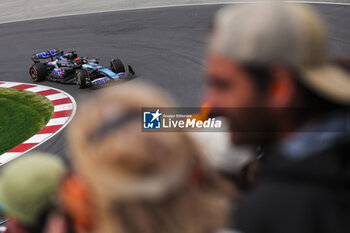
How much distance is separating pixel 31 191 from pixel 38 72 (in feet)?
32.3

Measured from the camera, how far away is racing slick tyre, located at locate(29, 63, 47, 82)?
11000mm

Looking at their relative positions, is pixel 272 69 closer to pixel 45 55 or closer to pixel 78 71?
pixel 78 71

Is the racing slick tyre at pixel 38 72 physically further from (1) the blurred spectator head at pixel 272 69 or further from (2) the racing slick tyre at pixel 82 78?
(1) the blurred spectator head at pixel 272 69

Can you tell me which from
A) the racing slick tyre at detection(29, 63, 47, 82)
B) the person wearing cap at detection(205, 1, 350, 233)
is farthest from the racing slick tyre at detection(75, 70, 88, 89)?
the person wearing cap at detection(205, 1, 350, 233)

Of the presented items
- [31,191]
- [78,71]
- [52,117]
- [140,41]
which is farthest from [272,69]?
[140,41]

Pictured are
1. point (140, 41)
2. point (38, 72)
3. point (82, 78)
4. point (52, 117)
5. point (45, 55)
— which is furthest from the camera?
point (140, 41)

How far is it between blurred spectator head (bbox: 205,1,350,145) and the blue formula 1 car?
Result: 8818mm

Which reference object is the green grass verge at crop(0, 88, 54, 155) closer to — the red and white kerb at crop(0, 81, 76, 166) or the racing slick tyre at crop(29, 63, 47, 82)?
the red and white kerb at crop(0, 81, 76, 166)

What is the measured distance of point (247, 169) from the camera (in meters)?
2.25

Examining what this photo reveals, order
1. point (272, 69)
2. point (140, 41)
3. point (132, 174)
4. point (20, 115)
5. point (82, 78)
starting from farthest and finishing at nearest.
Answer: point (140, 41) < point (82, 78) < point (20, 115) < point (272, 69) < point (132, 174)

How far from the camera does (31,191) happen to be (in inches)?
67.1

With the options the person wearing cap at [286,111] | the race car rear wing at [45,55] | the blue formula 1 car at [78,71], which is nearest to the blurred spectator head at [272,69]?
the person wearing cap at [286,111]

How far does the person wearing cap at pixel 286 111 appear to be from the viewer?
1.22 m

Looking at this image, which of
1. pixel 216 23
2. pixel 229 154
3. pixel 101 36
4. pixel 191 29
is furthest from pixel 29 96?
pixel 216 23
